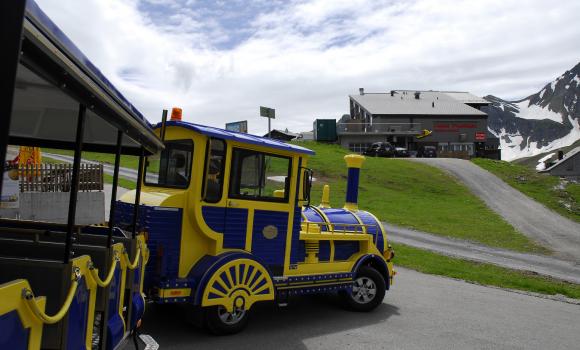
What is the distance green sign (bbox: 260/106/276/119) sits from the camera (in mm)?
8109

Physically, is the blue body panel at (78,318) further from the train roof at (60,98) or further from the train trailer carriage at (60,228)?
the train roof at (60,98)

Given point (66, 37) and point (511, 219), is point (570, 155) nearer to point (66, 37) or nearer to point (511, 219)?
point (511, 219)

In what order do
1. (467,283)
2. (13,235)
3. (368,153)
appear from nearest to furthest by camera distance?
(13,235)
(467,283)
(368,153)

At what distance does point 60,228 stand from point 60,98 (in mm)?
2119

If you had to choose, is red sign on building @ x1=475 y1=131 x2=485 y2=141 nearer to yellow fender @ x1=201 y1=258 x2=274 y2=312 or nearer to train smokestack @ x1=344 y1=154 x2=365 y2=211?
train smokestack @ x1=344 y1=154 x2=365 y2=211

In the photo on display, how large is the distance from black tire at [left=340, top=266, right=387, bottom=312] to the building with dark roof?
53.2 m

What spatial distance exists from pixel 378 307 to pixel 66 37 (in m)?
7.12

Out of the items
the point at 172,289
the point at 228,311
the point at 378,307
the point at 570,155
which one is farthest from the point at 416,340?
the point at 570,155

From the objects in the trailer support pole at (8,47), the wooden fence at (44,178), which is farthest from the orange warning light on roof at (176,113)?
the wooden fence at (44,178)

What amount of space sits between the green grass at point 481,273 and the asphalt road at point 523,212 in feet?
18.5

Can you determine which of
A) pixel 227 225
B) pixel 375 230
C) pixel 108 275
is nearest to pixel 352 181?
pixel 375 230

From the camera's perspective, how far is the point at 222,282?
5746 millimetres

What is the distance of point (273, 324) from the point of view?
22.2ft

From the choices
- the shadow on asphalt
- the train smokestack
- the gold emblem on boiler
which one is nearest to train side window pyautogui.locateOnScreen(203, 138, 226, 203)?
the gold emblem on boiler
